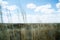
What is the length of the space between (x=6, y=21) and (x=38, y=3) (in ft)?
1.84

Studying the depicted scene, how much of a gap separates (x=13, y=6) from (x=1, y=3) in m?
0.19

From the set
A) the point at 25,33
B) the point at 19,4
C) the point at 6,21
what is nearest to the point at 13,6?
the point at 19,4

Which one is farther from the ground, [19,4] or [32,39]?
[19,4]

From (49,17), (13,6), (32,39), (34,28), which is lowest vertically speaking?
(32,39)

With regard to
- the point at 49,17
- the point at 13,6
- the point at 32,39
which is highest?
the point at 13,6

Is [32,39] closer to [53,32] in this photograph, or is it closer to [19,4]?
[53,32]

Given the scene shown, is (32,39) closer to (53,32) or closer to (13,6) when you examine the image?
(53,32)

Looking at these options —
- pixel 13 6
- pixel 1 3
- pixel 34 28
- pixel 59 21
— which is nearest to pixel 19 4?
pixel 13 6

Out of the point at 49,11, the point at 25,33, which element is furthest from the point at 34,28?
the point at 49,11

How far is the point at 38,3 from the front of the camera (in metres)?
2.48

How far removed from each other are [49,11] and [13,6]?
559 mm

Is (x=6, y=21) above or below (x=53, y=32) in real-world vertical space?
above

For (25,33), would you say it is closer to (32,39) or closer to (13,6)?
(32,39)

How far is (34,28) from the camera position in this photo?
97.7 inches
